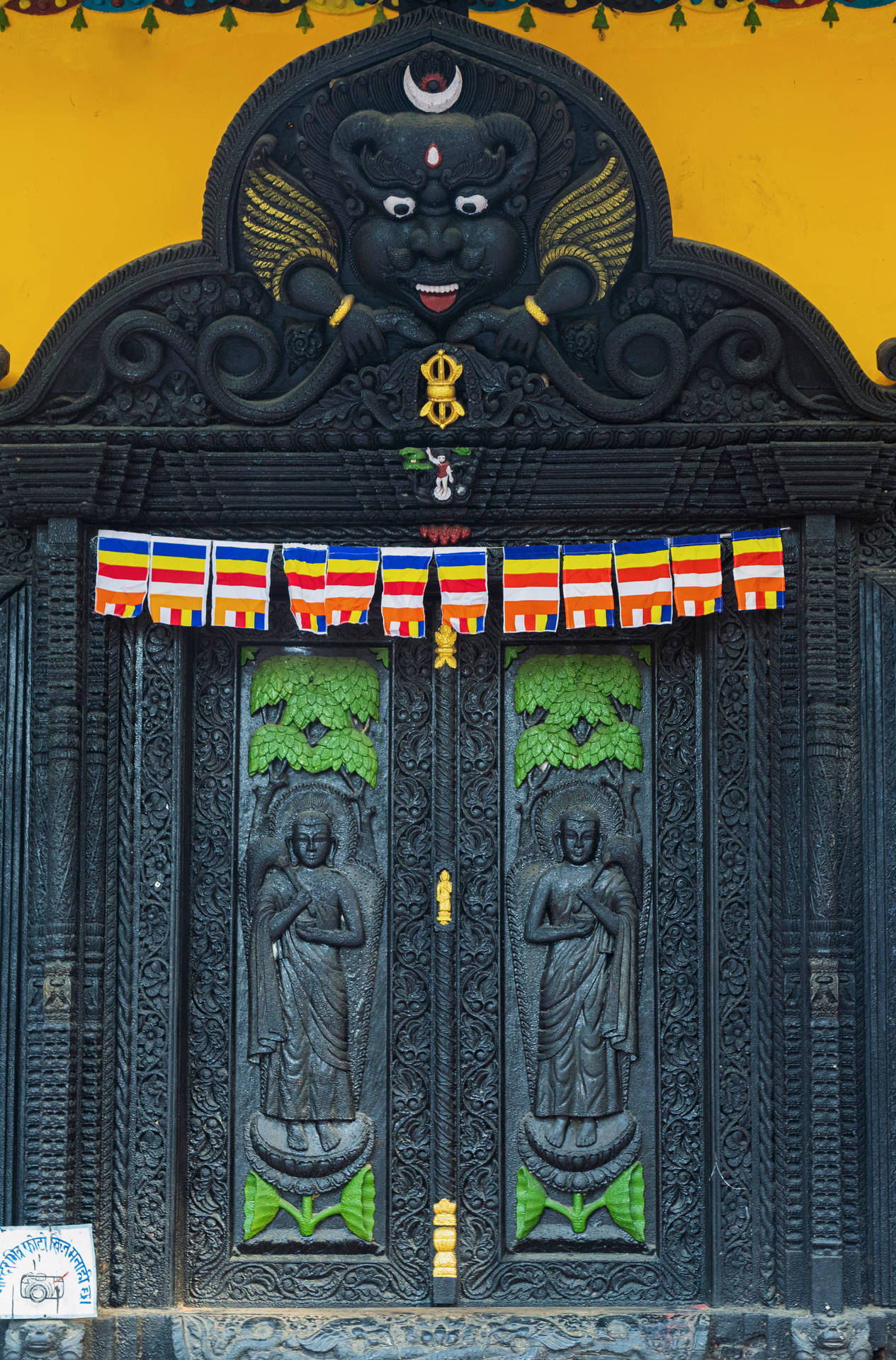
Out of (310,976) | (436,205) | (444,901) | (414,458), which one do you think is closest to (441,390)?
(414,458)

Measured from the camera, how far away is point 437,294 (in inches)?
223

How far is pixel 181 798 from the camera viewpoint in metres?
5.74

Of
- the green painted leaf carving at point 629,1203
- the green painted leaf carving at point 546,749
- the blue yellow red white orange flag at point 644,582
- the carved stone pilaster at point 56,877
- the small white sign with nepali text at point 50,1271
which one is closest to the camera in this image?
the small white sign with nepali text at point 50,1271

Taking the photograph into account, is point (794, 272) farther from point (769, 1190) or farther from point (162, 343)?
point (769, 1190)

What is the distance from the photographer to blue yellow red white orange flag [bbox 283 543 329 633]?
18.5ft

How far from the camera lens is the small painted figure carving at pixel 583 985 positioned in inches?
227

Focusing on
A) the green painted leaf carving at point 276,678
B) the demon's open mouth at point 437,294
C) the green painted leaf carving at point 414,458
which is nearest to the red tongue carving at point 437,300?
the demon's open mouth at point 437,294

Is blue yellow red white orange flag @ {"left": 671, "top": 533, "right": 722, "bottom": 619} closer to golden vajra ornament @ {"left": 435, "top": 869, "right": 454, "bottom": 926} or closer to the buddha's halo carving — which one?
the buddha's halo carving

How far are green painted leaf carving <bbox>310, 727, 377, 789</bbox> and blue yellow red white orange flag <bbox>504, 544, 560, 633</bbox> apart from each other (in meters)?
0.78

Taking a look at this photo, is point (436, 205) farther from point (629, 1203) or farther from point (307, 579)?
point (629, 1203)

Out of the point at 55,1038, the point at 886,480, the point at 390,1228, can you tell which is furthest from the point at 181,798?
the point at 886,480

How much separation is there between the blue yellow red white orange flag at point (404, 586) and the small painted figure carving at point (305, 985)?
0.84m

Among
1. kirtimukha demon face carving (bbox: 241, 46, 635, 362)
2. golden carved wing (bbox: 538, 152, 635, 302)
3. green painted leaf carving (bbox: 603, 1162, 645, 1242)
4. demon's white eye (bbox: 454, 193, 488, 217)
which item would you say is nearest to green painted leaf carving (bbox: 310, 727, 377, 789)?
kirtimukha demon face carving (bbox: 241, 46, 635, 362)

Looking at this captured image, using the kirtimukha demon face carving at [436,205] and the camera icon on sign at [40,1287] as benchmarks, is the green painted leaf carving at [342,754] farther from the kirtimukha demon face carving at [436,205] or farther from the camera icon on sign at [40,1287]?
the camera icon on sign at [40,1287]
